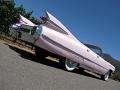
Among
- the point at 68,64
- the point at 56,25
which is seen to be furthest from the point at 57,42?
the point at 68,64

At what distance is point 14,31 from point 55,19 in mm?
2395

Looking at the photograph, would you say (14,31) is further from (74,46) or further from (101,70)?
(101,70)

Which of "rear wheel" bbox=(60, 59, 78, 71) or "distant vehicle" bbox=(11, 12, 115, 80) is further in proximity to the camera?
"rear wheel" bbox=(60, 59, 78, 71)

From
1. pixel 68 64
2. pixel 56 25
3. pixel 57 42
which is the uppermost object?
pixel 56 25

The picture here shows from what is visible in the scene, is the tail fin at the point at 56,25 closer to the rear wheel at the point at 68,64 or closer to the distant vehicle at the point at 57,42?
the distant vehicle at the point at 57,42

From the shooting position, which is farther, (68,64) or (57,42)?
(68,64)

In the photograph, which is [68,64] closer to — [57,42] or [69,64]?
[69,64]

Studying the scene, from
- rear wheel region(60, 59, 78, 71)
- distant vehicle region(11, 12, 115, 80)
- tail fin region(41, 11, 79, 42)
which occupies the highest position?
tail fin region(41, 11, 79, 42)

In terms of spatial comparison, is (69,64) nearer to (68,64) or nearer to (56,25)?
(68,64)

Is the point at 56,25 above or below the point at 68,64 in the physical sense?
above

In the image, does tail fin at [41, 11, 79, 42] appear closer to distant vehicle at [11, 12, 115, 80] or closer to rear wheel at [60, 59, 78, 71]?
distant vehicle at [11, 12, 115, 80]

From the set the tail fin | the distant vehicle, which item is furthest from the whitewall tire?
the tail fin

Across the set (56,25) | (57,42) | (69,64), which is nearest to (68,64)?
(69,64)

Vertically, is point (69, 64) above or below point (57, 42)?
below
